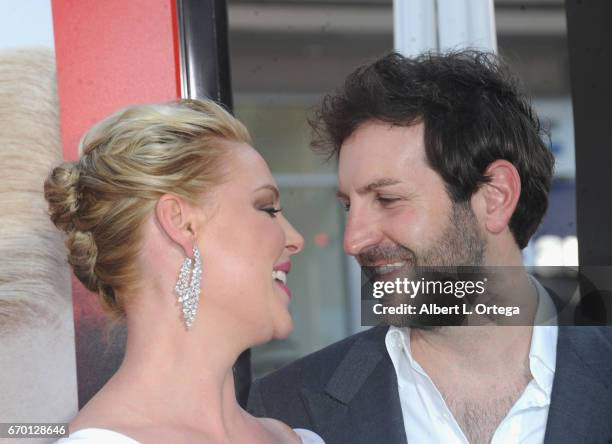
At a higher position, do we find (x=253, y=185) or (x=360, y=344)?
(x=253, y=185)

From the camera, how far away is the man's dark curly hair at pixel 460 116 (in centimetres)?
193

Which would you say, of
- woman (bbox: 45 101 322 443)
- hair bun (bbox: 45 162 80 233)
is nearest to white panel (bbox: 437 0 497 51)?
woman (bbox: 45 101 322 443)

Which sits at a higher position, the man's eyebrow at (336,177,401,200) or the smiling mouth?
the man's eyebrow at (336,177,401,200)

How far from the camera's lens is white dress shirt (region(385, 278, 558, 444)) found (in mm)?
1686

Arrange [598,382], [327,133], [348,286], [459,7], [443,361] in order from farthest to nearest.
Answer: [348,286], [327,133], [459,7], [443,361], [598,382]

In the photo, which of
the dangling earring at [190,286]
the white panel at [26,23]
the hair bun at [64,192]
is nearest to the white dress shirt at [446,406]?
the dangling earring at [190,286]

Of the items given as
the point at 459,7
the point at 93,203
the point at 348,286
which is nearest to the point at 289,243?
the point at 93,203

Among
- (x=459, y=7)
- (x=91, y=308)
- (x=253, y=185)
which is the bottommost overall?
(x=91, y=308)

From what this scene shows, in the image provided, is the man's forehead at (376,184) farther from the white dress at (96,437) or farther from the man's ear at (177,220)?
the white dress at (96,437)

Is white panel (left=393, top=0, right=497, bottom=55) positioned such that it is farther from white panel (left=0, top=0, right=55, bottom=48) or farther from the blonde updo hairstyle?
white panel (left=0, top=0, right=55, bottom=48)

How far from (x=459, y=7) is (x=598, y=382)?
98cm

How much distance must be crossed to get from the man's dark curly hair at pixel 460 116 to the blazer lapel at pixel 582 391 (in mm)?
356

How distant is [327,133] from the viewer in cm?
214

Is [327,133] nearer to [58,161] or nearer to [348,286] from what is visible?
[58,161]
